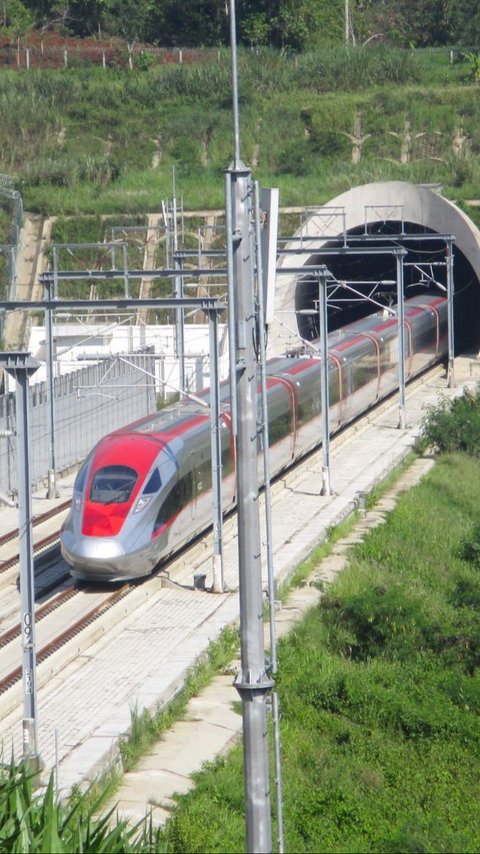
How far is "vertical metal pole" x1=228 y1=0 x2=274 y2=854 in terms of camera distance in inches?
324

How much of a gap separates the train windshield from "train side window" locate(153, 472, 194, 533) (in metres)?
0.59

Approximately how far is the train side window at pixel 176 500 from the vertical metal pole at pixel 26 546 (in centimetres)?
578

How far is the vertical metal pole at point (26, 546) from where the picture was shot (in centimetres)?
1370

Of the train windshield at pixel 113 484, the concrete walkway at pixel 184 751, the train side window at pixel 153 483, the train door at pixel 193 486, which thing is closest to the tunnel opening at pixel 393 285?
the train door at pixel 193 486

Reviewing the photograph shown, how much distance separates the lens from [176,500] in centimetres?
2036

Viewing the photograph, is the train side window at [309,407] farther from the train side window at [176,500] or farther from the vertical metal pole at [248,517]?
the vertical metal pole at [248,517]

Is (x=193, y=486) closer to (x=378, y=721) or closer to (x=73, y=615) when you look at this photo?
(x=73, y=615)

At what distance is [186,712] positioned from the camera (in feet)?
49.1

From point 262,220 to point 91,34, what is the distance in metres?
72.8

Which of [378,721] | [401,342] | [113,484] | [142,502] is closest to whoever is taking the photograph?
[378,721]

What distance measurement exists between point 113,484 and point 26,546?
19.4 ft

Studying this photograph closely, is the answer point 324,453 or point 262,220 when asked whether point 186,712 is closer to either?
point 262,220

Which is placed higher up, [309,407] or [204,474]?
[204,474]

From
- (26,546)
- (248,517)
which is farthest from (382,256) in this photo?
(248,517)
